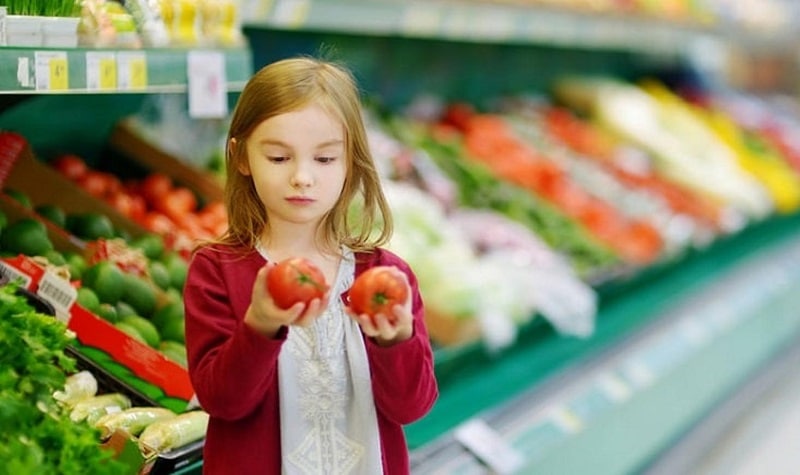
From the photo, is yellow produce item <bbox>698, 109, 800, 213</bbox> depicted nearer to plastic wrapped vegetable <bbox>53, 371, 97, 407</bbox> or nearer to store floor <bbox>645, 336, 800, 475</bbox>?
store floor <bbox>645, 336, 800, 475</bbox>

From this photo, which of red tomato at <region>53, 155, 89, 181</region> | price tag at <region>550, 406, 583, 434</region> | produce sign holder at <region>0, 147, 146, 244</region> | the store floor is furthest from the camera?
the store floor

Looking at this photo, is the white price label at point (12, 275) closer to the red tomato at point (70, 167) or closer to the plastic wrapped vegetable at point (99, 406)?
the plastic wrapped vegetable at point (99, 406)

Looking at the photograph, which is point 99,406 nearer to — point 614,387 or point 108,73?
point 108,73

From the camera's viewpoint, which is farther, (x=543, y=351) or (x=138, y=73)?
(x=543, y=351)

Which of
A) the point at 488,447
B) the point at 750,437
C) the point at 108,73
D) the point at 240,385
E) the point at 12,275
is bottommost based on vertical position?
the point at 750,437

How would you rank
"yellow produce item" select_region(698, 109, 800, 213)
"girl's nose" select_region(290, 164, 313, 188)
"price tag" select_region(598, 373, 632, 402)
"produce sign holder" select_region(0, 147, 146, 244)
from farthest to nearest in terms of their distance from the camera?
1. "yellow produce item" select_region(698, 109, 800, 213)
2. "price tag" select_region(598, 373, 632, 402)
3. "produce sign holder" select_region(0, 147, 146, 244)
4. "girl's nose" select_region(290, 164, 313, 188)

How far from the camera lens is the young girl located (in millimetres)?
1549

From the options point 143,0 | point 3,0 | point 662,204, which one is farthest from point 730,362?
point 3,0

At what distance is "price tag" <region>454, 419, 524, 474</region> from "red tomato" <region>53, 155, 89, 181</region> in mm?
1017

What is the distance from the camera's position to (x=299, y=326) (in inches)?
60.0

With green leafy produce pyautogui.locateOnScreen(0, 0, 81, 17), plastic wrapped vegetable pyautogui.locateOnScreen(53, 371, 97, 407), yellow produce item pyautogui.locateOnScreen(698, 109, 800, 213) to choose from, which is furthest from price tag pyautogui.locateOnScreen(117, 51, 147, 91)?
yellow produce item pyautogui.locateOnScreen(698, 109, 800, 213)

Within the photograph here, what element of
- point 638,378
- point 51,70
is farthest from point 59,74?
point 638,378

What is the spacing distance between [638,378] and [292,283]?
2788mm

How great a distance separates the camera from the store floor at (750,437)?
457 cm
